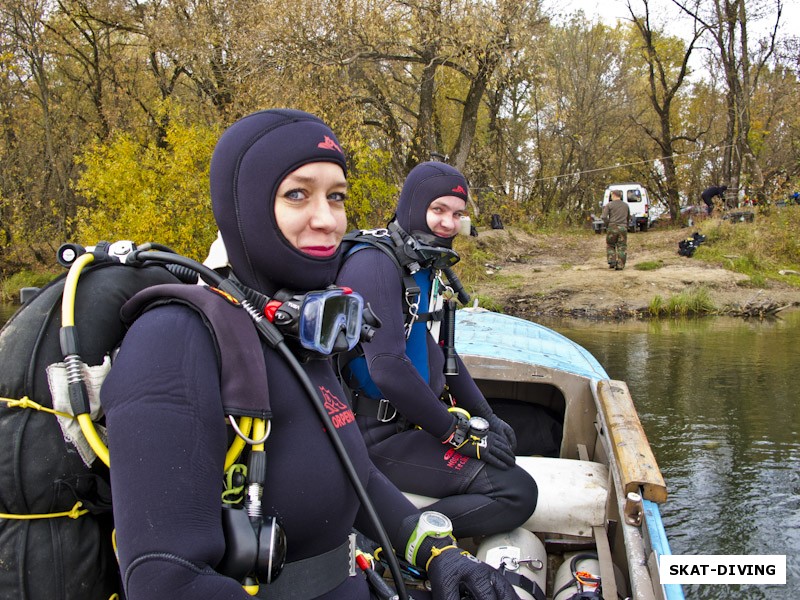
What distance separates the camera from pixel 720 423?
6945 millimetres

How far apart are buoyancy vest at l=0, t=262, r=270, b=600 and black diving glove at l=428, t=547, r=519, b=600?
96cm

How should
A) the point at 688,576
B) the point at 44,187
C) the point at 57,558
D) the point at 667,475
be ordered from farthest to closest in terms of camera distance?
the point at 44,187
the point at 667,475
the point at 688,576
the point at 57,558

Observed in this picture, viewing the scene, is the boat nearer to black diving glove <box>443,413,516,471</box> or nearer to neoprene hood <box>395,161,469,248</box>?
black diving glove <box>443,413,516,471</box>

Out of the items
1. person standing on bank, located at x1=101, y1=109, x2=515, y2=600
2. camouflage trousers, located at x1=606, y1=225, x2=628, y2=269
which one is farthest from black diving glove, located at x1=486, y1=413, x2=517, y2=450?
camouflage trousers, located at x1=606, y1=225, x2=628, y2=269

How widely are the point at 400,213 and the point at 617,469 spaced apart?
58.9 inches

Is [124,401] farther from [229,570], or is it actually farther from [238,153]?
[238,153]

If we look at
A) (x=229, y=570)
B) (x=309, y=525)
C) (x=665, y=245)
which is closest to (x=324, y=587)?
(x=309, y=525)

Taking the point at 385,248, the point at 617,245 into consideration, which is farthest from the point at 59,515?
the point at 617,245

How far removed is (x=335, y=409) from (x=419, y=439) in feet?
4.73

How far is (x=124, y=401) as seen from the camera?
42.3 inches

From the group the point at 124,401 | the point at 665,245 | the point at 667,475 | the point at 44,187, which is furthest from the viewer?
the point at 44,187

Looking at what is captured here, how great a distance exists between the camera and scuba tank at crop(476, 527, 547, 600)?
2.43 meters

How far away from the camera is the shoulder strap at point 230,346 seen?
45.3 inches

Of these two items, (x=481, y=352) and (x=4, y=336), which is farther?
(x=481, y=352)
